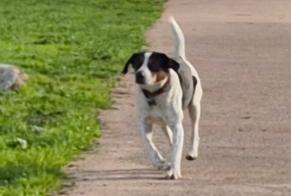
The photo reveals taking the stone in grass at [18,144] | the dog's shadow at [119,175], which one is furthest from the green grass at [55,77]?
the dog's shadow at [119,175]

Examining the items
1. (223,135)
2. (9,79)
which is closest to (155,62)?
(223,135)

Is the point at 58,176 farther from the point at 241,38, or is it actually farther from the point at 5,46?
the point at 241,38

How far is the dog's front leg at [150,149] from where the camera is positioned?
9.02 meters

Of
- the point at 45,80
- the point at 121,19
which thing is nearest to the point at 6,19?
the point at 121,19

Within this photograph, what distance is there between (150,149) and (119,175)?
0.94 feet

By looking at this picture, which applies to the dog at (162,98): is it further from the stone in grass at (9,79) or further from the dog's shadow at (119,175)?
the stone in grass at (9,79)

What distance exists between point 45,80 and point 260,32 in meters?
8.83

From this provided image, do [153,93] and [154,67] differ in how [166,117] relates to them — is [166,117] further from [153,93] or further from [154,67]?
[154,67]

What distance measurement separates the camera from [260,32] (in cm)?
2241

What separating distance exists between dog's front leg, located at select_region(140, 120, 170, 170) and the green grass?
2.01 ft

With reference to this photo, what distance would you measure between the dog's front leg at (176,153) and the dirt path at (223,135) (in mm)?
78

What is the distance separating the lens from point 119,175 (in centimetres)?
902

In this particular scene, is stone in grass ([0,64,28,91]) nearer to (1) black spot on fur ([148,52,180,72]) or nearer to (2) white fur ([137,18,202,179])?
(2) white fur ([137,18,202,179])

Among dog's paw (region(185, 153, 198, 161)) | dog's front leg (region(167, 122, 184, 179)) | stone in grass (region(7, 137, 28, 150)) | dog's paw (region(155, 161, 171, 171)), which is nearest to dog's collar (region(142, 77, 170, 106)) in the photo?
dog's front leg (region(167, 122, 184, 179))
